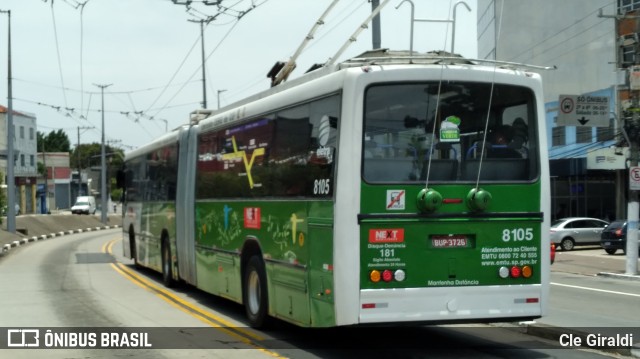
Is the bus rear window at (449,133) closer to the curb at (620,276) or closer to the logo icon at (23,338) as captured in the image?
the logo icon at (23,338)

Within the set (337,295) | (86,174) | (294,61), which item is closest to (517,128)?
(337,295)

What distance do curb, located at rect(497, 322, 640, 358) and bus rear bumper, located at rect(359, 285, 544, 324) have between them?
1.18m

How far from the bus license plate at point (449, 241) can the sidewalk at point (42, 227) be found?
28.4 metres

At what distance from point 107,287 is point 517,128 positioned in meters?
11.9

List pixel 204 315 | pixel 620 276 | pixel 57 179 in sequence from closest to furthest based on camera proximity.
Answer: pixel 204 315, pixel 620 276, pixel 57 179

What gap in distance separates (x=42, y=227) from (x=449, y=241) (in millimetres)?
50475

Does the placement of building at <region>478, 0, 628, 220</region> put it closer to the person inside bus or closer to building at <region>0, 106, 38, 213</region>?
the person inside bus

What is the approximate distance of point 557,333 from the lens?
10.8 meters

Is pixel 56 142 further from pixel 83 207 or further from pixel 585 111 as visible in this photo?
pixel 585 111

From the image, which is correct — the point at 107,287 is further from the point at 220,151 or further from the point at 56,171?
the point at 56,171

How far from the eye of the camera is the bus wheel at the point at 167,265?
1812 centimetres

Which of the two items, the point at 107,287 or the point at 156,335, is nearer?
the point at 156,335

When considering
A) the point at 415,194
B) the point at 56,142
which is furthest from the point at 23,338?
the point at 56,142

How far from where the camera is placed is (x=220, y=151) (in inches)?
541
